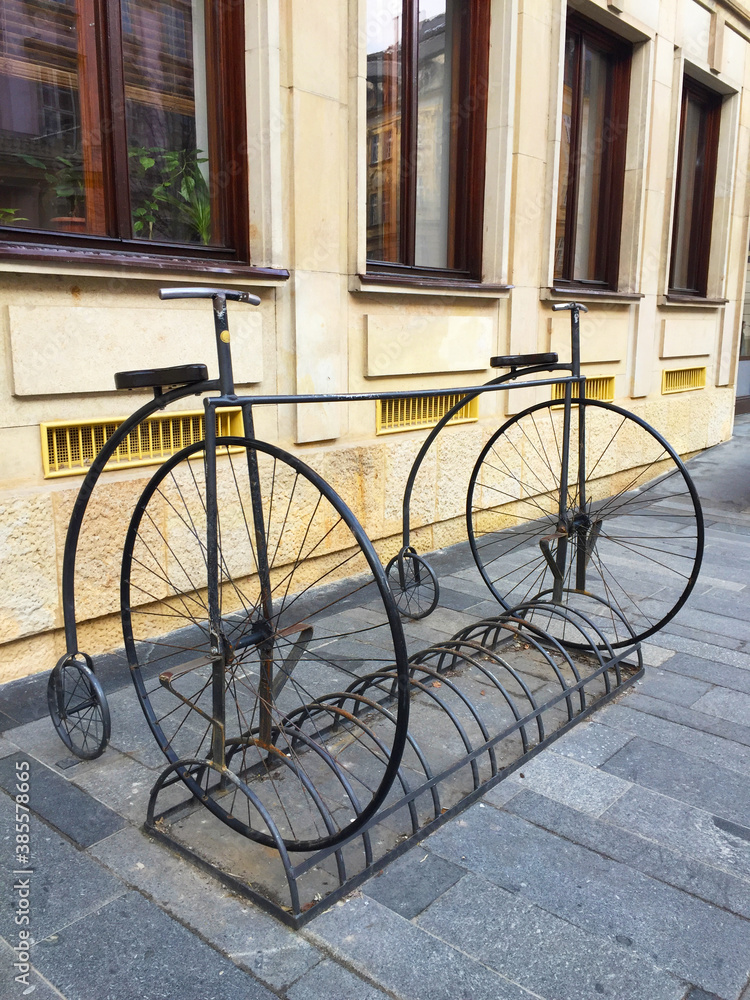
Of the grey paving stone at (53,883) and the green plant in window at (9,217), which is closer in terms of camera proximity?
the grey paving stone at (53,883)

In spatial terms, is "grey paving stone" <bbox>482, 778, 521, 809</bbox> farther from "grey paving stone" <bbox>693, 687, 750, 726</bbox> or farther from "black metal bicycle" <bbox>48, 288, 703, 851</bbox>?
"grey paving stone" <bbox>693, 687, 750, 726</bbox>

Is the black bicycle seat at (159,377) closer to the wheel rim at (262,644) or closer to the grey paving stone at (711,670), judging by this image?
the wheel rim at (262,644)

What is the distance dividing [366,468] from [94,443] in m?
1.83

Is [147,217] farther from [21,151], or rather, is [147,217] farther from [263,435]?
[263,435]

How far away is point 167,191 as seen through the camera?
4.33m

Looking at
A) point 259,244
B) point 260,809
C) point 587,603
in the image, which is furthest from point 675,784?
point 259,244

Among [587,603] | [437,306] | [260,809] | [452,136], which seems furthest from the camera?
[452,136]

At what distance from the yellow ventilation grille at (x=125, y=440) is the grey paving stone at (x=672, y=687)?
246 cm

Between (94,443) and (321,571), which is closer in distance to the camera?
(94,443)

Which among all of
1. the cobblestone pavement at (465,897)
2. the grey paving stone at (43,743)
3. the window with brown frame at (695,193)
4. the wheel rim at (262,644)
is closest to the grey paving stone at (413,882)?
the cobblestone pavement at (465,897)

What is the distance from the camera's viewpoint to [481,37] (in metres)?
5.93

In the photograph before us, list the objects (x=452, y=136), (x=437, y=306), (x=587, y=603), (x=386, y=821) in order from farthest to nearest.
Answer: (x=452, y=136) < (x=437, y=306) < (x=587, y=603) < (x=386, y=821)

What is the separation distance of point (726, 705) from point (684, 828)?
3.53 ft

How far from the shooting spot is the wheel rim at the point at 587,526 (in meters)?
4.49
